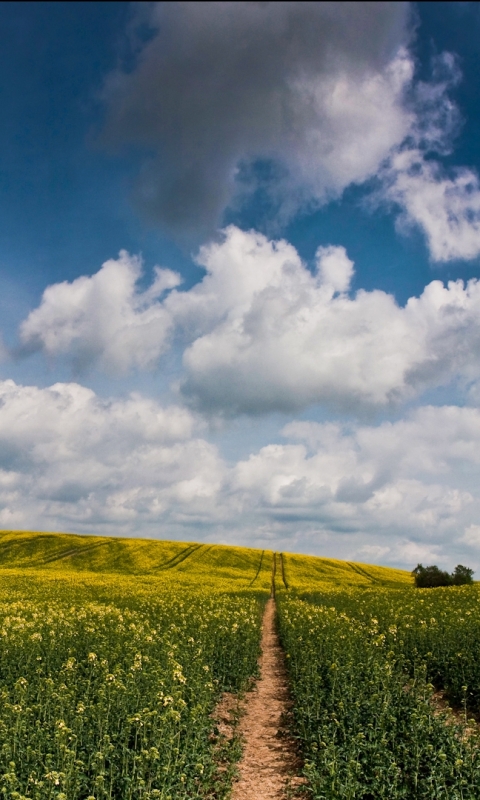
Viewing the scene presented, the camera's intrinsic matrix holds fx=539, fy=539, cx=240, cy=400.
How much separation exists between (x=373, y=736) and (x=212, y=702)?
6402 millimetres

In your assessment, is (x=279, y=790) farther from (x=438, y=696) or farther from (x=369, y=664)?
(x=438, y=696)

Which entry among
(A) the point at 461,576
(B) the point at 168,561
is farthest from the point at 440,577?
(B) the point at 168,561

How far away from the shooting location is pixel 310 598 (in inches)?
1841

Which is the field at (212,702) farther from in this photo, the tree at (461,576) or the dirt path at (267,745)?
the tree at (461,576)

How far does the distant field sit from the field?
47.8 metres

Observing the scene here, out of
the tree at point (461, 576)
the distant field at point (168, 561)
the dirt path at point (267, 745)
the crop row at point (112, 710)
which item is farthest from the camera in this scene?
the distant field at point (168, 561)

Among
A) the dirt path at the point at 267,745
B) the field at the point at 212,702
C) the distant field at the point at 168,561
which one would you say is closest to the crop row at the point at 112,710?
the field at the point at 212,702

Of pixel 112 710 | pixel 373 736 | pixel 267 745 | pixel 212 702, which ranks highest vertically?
pixel 373 736

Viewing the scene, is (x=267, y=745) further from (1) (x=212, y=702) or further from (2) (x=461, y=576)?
(2) (x=461, y=576)

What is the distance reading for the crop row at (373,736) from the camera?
31.3 ft

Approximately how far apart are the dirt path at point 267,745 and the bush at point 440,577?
5780 cm

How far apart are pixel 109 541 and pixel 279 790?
340ft

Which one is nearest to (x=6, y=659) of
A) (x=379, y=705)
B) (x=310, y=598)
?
(x=379, y=705)

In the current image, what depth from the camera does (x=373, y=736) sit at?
37.6 feet
